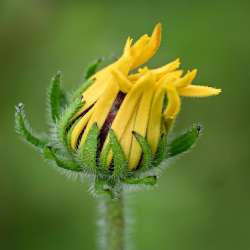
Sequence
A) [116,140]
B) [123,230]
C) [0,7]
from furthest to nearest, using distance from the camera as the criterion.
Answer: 1. [0,7]
2. [123,230]
3. [116,140]

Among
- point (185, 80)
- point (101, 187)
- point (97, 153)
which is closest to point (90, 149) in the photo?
point (97, 153)

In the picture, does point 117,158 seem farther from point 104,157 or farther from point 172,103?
point 172,103

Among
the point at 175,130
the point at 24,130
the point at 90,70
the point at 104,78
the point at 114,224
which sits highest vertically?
the point at 175,130

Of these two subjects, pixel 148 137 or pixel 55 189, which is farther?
pixel 55 189

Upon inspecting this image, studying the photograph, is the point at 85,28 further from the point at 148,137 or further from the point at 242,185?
the point at 148,137

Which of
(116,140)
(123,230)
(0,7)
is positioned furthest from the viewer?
(0,7)

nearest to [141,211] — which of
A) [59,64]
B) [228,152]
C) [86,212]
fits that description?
[86,212]
